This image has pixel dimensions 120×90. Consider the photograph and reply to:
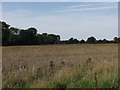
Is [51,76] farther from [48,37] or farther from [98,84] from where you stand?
[48,37]

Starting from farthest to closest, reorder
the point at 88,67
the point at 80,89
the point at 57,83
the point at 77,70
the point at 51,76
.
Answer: the point at 88,67, the point at 77,70, the point at 51,76, the point at 57,83, the point at 80,89

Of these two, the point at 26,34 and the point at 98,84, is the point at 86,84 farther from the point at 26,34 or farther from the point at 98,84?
the point at 26,34

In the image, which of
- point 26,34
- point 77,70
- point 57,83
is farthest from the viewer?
point 26,34

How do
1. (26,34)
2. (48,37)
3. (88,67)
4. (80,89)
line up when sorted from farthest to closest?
(48,37), (26,34), (88,67), (80,89)

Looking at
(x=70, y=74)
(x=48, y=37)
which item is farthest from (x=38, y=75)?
(x=48, y=37)

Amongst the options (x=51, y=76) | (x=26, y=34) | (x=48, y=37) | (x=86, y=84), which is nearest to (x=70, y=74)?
(x=51, y=76)

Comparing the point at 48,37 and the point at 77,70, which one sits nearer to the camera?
the point at 77,70

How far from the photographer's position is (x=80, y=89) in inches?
187

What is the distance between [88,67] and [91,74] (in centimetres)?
97

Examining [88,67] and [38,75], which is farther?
[88,67]

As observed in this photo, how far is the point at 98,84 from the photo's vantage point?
4898 mm

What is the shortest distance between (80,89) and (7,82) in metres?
1.77

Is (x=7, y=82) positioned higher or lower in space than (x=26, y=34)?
lower

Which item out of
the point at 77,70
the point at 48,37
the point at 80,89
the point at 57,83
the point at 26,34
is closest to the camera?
the point at 80,89
